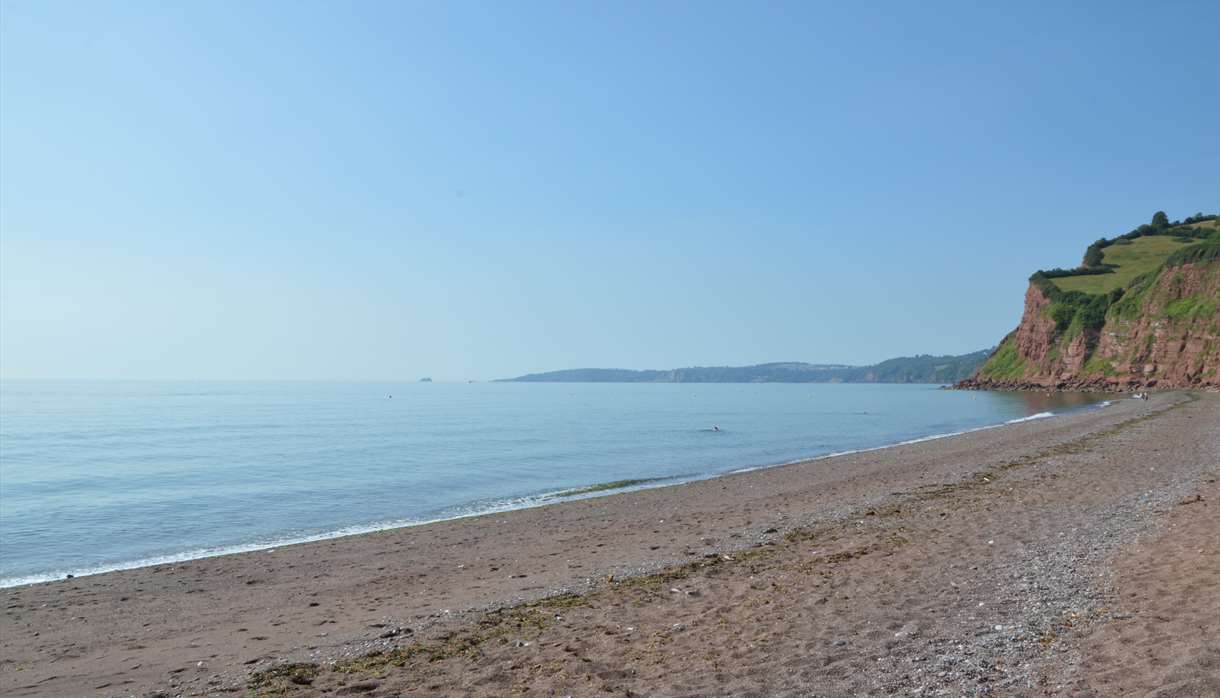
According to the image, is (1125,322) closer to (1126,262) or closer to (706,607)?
(1126,262)

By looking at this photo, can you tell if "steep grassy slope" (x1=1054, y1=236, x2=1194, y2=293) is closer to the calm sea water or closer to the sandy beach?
the calm sea water

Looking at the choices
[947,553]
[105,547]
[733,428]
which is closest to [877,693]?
[947,553]

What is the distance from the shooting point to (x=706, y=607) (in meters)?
10.0

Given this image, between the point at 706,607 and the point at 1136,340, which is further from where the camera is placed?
the point at 1136,340

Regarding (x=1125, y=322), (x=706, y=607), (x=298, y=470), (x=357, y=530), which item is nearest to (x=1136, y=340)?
(x=1125, y=322)

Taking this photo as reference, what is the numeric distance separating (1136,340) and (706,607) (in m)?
118

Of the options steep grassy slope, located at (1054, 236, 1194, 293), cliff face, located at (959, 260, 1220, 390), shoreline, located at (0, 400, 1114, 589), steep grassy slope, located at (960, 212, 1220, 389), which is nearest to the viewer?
shoreline, located at (0, 400, 1114, 589)

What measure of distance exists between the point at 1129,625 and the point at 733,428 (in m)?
57.8

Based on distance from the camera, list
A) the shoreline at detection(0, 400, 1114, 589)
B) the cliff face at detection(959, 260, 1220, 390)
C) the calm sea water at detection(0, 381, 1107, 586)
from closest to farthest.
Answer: the shoreline at detection(0, 400, 1114, 589)
the calm sea water at detection(0, 381, 1107, 586)
the cliff face at detection(959, 260, 1220, 390)

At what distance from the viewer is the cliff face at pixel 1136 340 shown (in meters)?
91.4

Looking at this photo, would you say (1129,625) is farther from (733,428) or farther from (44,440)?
(44,440)

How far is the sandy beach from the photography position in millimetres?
7273

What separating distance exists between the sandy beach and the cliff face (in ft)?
293

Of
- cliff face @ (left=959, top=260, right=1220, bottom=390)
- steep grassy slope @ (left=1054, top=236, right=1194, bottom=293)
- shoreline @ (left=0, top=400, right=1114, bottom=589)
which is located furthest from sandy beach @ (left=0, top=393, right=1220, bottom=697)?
steep grassy slope @ (left=1054, top=236, right=1194, bottom=293)
